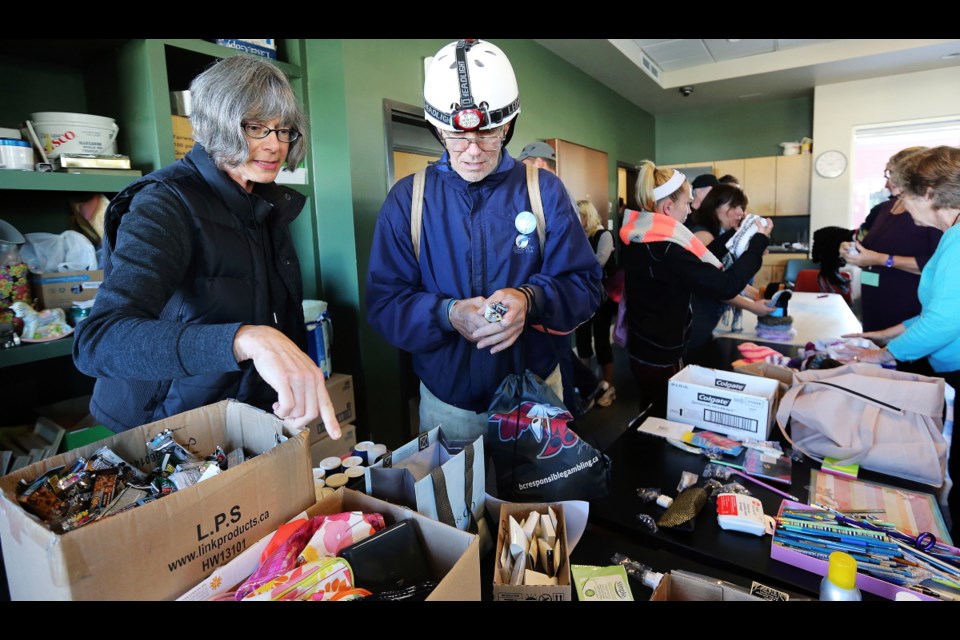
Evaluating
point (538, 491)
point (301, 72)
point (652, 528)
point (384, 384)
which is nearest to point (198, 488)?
point (538, 491)

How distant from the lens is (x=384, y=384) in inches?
115

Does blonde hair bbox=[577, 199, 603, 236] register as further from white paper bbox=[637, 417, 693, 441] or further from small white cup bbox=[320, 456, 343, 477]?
small white cup bbox=[320, 456, 343, 477]

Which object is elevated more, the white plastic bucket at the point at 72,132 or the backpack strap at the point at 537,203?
the white plastic bucket at the point at 72,132

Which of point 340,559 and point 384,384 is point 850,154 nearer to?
point 384,384

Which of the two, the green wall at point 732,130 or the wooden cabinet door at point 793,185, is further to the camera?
the green wall at point 732,130

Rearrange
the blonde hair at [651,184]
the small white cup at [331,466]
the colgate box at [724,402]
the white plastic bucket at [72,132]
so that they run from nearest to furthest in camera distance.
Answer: the small white cup at [331,466], the colgate box at [724,402], the white plastic bucket at [72,132], the blonde hair at [651,184]

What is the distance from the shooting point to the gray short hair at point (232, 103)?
1.05 m

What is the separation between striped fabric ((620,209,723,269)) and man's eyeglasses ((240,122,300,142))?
5.37 feet

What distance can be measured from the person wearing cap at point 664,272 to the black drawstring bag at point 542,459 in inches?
51.5

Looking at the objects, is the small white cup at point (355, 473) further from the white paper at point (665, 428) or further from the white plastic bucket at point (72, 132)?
the white plastic bucket at point (72, 132)

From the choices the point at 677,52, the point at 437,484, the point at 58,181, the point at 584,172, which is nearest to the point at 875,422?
the point at 437,484

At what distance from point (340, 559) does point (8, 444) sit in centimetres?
175

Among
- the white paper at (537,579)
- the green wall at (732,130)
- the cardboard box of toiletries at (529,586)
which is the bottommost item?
the white paper at (537,579)

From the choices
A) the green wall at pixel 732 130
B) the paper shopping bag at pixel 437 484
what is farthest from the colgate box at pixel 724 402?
the green wall at pixel 732 130
